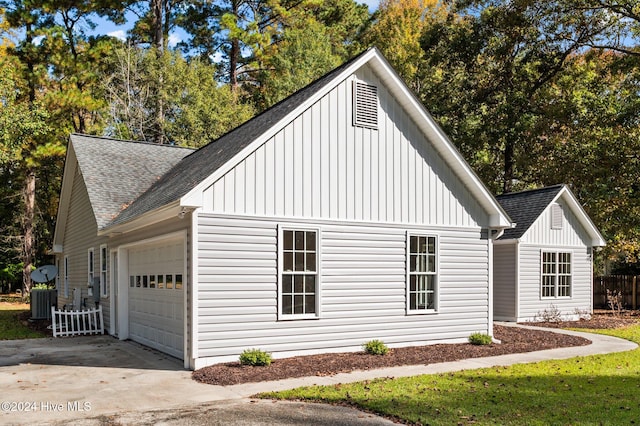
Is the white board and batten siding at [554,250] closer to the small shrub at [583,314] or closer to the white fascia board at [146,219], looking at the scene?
the small shrub at [583,314]

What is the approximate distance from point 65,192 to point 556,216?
17011 millimetres

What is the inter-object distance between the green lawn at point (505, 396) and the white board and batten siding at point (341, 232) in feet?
8.25

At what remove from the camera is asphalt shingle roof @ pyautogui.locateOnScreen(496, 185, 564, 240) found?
20.0 m

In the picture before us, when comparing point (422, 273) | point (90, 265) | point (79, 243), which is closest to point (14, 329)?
point (90, 265)

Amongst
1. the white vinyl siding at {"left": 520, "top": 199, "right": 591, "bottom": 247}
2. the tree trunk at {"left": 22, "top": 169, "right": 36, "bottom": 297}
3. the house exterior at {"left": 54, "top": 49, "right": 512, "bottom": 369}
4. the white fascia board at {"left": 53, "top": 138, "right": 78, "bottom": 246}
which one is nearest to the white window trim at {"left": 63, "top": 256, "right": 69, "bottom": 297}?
the white fascia board at {"left": 53, "top": 138, "right": 78, "bottom": 246}

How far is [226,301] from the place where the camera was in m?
10.7

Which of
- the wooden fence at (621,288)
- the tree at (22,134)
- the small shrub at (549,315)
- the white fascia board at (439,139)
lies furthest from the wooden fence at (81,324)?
the wooden fence at (621,288)

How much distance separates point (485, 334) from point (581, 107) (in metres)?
16.7

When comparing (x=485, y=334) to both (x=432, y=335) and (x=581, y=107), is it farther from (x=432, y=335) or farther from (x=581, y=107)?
(x=581, y=107)

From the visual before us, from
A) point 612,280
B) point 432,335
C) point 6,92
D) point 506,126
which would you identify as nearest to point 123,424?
point 432,335

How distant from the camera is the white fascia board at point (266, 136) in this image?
406 inches

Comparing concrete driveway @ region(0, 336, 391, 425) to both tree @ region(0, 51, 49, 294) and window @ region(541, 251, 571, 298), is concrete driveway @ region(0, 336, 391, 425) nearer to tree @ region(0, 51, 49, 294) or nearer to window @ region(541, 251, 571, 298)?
window @ region(541, 251, 571, 298)

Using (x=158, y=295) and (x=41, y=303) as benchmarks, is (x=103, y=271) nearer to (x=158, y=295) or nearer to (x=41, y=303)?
(x=158, y=295)

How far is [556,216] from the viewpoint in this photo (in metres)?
20.5
